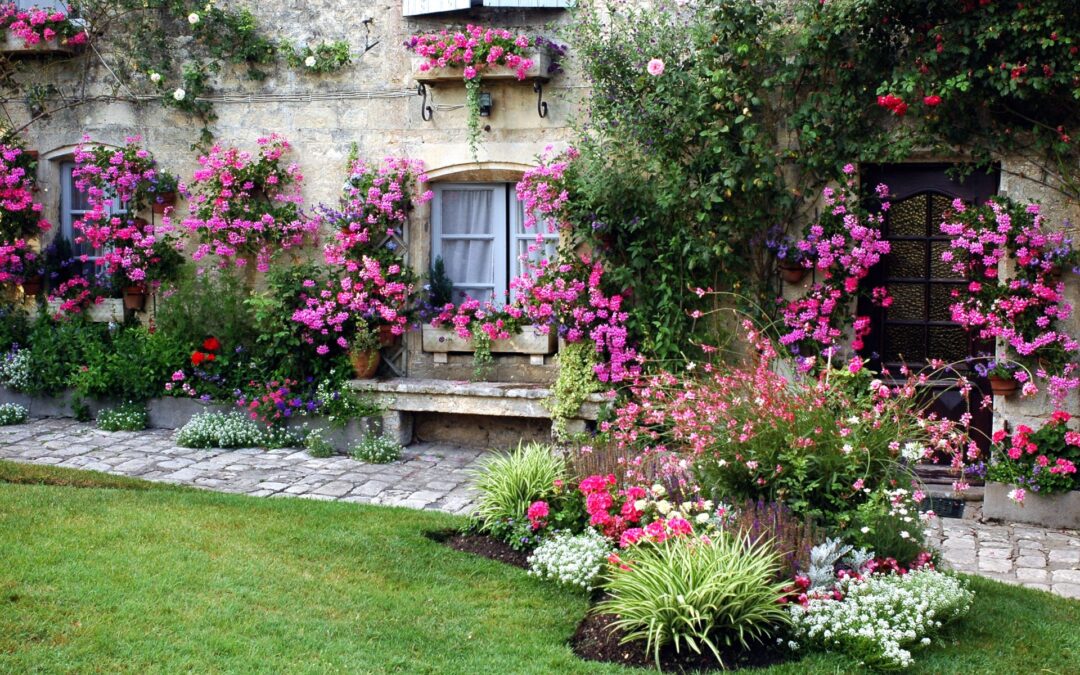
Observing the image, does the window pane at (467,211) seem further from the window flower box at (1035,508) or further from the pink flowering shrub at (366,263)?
the window flower box at (1035,508)

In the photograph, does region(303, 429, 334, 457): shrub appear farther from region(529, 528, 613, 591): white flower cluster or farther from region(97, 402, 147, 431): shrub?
region(529, 528, 613, 591): white flower cluster

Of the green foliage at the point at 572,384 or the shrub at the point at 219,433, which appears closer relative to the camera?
the green foliage at the point at 572,384

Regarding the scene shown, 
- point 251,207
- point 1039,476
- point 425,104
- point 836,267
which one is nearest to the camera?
point 1039,476

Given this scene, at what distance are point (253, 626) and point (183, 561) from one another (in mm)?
926

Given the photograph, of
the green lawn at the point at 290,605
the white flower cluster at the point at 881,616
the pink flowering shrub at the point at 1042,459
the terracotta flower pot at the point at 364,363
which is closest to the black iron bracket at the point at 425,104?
the terracotta flower pot at the point at 364,363

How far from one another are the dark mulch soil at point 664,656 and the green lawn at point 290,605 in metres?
0.11

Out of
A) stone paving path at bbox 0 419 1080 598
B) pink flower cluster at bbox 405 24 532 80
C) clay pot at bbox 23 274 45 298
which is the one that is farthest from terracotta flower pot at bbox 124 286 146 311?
pink flower cluster at bbox 405 24 532 80

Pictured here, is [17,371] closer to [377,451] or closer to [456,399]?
[377,451]

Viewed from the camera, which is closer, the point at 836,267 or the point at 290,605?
the point at 290,605

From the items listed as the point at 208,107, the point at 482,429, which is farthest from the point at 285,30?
the point at 482,429

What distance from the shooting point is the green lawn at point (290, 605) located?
439 cm

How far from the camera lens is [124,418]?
30.8ft

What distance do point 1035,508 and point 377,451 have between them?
460 cm

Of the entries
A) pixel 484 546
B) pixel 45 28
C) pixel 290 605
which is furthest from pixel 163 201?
pixel 290 605
